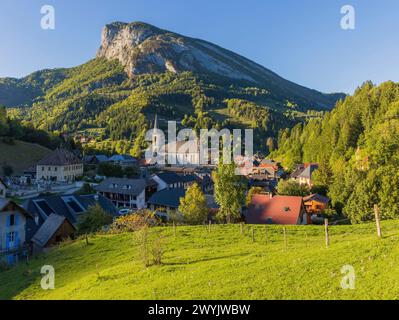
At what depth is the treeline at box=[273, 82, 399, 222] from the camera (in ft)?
156

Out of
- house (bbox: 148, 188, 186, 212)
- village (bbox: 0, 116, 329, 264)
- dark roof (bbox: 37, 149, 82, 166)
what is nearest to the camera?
village (bbox: 0, 116, 329, 264)

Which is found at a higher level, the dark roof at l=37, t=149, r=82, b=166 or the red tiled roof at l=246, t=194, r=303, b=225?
the dark roof at l=37, t=149, r=82, b=166

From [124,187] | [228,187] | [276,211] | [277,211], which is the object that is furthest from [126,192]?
[228,187]

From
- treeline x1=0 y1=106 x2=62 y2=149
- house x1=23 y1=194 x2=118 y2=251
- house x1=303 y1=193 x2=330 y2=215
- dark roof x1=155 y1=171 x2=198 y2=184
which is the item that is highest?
treeline x1=0 y1=106 x2=62 y2=149

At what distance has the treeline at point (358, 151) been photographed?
47.7m

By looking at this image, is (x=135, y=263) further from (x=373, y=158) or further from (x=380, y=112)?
(x=380, y=112)

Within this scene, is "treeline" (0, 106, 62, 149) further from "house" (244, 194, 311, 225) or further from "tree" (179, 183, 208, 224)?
"house" (244, 194, 311, 225)

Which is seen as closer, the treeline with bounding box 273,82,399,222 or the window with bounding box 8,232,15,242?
the window with bounding box 8,232,15,242

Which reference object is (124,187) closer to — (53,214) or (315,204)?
(53,214)

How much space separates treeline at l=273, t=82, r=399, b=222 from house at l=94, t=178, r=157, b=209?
3558 cm

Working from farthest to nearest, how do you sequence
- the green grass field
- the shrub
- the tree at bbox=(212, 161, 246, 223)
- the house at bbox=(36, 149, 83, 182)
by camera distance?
the house at bbox=(36, 149, 83, 182) < the tree at bbox=(212, 161, 246, 223) < the shrub < the green grass field

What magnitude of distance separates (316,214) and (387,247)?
46044 mm

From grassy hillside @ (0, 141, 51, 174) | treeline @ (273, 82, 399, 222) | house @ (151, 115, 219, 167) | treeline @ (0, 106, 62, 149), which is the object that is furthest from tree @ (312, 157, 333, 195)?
treeline @ (0, 106, 62, 149)
